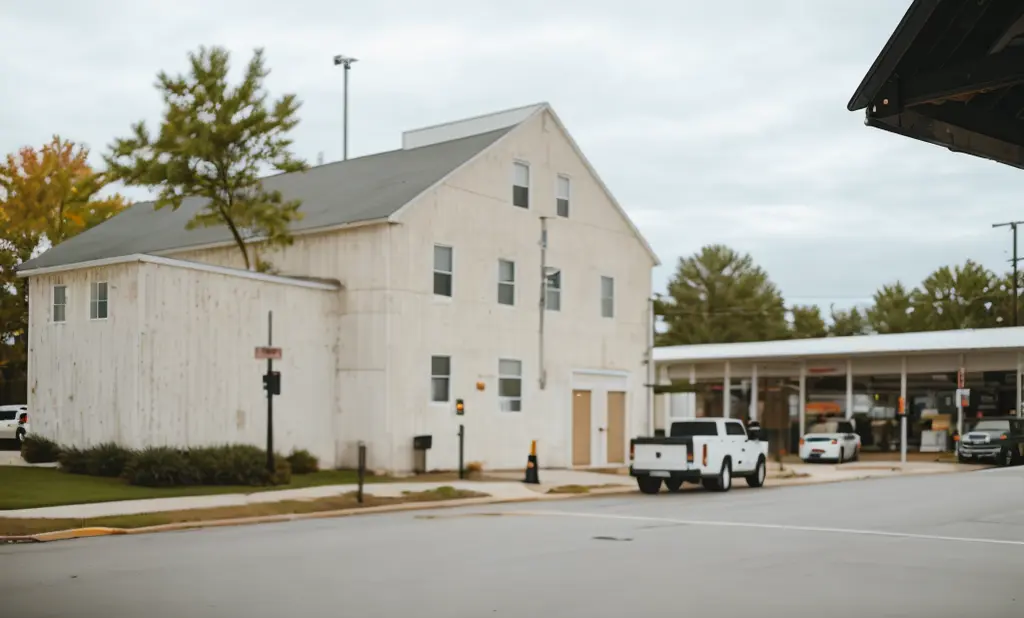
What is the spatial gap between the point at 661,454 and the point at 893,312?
74.9m

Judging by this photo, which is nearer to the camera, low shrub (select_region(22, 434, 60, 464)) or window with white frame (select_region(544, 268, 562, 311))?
low shrub (select_region(22, 434, 60, 464))

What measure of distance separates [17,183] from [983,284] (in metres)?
70.7

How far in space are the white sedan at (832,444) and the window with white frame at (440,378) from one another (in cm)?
1945

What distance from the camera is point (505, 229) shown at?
3297 centimetres

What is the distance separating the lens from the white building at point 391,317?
26.1 m

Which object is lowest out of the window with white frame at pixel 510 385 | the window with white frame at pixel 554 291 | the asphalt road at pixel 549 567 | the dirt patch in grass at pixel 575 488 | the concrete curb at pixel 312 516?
the dirt patch in grass at pixel 575 488

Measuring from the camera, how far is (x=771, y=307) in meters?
99.3

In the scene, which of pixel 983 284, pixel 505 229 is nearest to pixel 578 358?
pixel 505 229

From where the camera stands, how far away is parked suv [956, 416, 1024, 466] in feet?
135

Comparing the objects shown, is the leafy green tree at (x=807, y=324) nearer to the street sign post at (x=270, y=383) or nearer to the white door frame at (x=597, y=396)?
the white door frame at (x=597, y=396)

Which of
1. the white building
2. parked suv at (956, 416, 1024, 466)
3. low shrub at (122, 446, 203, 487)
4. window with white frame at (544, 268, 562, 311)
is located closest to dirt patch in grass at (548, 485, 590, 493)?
the white building

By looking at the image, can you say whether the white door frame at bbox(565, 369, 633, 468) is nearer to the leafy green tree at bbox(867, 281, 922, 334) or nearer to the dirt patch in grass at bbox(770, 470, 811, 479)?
the dirt patch in grass at bbox(770, 470, 811, 479)

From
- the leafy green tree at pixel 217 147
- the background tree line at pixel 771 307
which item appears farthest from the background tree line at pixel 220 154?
the background tree line at pixel 771 307

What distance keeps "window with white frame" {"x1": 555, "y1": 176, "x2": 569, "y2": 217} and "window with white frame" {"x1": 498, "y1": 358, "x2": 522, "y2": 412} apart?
5018mm
